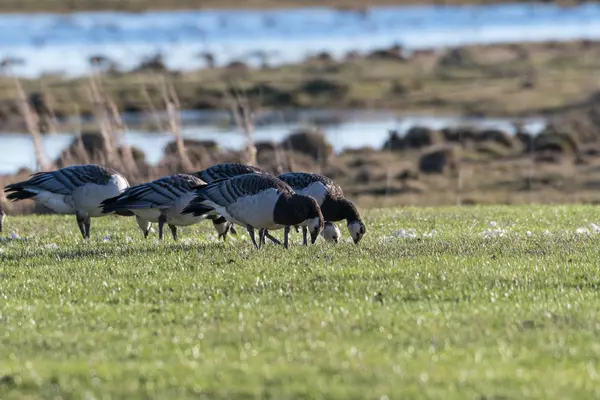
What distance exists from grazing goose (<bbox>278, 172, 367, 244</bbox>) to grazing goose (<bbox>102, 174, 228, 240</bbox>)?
5.15 ft

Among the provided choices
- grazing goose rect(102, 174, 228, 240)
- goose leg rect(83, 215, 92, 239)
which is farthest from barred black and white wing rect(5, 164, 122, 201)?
grazing goose rect(102, 174, 228, 240)

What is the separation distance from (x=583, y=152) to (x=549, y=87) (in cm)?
1721

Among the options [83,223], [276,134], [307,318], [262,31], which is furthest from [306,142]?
[262,31]

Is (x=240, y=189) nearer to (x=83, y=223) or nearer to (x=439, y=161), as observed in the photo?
(x=83, y=223)

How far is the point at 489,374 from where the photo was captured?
9336 millimetres

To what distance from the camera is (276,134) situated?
4872 centimetres

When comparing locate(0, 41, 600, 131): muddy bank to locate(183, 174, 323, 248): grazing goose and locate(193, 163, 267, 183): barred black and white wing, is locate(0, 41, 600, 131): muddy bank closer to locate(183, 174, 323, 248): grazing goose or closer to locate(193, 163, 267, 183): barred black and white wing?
locate(193, 163, 267, 183): barred black and white wing

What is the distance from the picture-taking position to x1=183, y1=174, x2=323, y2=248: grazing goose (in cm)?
1634

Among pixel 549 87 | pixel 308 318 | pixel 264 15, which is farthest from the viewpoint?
pixel 264 15

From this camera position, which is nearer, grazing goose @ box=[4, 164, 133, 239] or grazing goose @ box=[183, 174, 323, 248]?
grazing goose @ box=[183, 174, 323, 248]

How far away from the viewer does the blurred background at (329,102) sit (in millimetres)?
34406

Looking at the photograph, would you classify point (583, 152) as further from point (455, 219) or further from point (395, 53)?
point (395, 53)

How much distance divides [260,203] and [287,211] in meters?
0.40

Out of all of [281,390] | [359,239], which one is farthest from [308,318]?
[359,239]
